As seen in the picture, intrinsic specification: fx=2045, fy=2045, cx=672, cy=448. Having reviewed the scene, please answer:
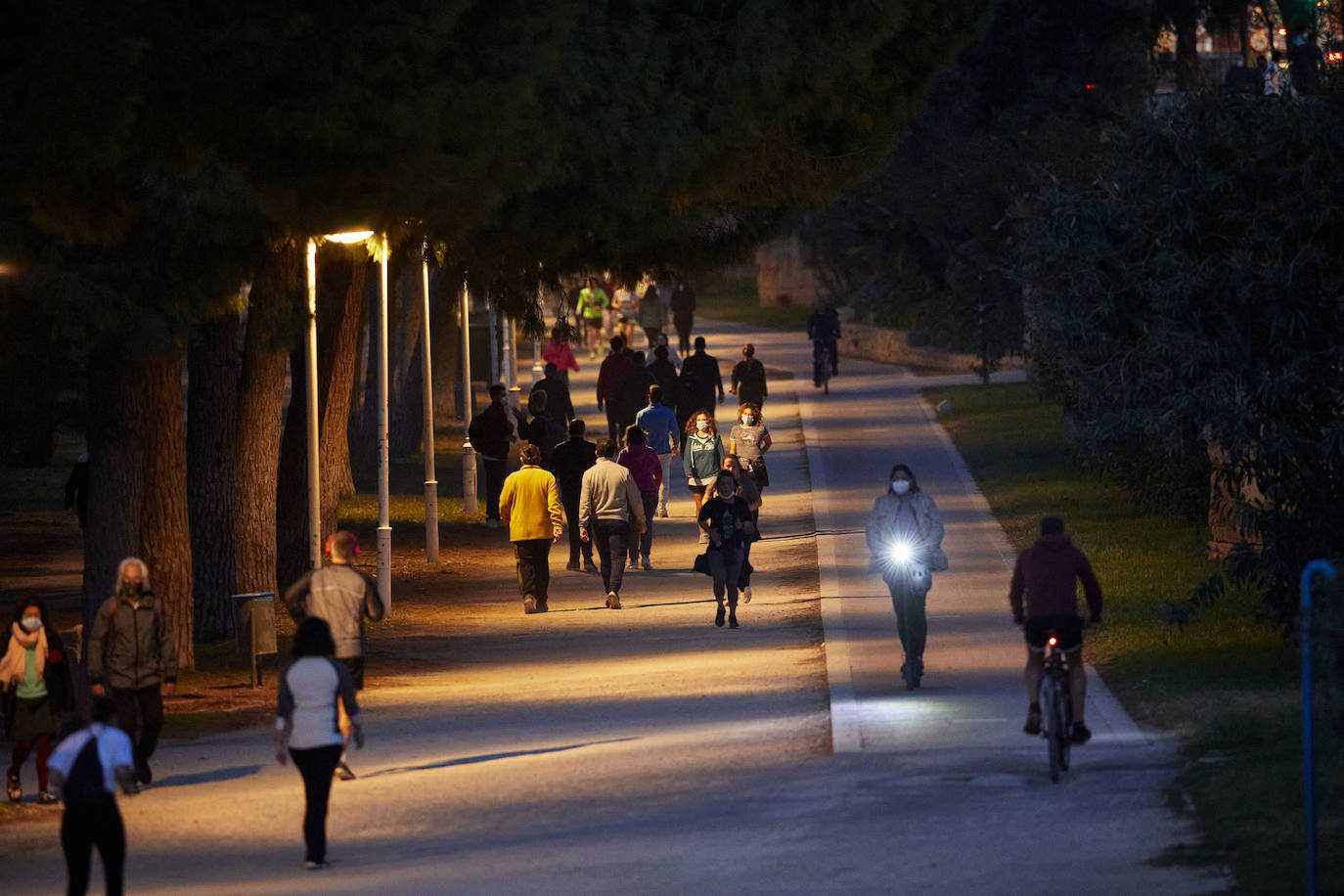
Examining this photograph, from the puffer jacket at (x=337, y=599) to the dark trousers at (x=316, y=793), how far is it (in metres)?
2.89

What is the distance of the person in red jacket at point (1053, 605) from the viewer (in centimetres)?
1200

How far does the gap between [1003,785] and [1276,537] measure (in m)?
4.39

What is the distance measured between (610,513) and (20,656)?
7.93 meters

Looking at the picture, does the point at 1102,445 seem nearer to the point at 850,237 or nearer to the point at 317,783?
the point at 317,783

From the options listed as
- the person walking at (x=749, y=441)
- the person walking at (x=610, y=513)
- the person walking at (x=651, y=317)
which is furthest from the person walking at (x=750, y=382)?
the person walking at (x=610, y=513)

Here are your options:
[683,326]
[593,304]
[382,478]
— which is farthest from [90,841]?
[593,304]

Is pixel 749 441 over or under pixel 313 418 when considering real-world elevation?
under

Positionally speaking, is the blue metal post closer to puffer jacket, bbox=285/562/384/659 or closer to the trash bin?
puffer jacket, bbox=285/562/384/659

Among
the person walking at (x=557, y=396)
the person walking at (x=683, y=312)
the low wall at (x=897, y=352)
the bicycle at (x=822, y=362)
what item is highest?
the person walking at (x=683, y=312)

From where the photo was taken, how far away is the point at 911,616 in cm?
1452

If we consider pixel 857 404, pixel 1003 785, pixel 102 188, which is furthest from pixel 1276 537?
pixel 857 404

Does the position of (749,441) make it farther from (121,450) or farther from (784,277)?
(784,277)

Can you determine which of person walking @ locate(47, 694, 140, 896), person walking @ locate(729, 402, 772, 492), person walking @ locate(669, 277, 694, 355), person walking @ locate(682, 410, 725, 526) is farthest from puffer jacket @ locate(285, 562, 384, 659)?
person walking @ locate(669, 277, 694, 355)

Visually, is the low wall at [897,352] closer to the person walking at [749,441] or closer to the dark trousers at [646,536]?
the person walking at [749,441]
